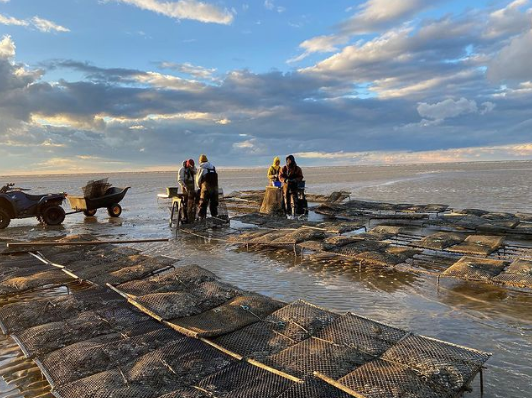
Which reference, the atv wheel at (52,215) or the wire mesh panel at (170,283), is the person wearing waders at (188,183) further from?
the wire mesh panel at (170,283)

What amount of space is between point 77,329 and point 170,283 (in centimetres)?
155

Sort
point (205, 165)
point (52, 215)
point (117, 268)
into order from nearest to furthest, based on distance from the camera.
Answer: point (117, 268) < point (205, 165) < point (52, 215)

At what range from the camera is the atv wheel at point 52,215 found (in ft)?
45.5

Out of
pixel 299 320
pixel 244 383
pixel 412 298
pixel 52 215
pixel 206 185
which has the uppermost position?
pixel 206 185

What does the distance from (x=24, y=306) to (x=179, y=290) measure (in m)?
1.88

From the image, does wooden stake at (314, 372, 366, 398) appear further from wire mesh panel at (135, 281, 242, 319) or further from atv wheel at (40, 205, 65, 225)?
atv wheel at (40, 205, 65, 225)

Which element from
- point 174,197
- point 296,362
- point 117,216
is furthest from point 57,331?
point 117,216

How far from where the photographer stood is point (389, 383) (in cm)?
294

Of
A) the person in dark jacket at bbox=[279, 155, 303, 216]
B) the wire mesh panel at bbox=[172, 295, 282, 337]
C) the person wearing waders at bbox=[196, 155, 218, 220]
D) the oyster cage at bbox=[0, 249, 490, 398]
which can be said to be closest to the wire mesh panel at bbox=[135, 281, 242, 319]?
the oyster cage at bbox=[0, 249, 490, 398]

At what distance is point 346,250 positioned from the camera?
7.56m

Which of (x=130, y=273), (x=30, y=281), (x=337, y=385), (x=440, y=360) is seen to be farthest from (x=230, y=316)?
(x=30, y=281)

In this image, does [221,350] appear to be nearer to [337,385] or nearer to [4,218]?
[337,385]

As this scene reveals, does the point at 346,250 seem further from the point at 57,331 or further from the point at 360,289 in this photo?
the point at 57,331

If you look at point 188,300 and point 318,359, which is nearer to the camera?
point 318,359
